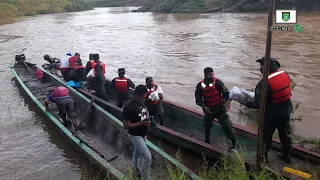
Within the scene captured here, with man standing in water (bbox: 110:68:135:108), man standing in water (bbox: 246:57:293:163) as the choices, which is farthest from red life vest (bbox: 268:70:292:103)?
man standing in water (bbox: 110:68:135:108)

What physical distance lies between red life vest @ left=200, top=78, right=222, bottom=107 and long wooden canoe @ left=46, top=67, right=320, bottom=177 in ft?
2.68

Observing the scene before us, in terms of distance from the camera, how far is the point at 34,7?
179 ft

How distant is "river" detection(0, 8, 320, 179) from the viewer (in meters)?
7.58

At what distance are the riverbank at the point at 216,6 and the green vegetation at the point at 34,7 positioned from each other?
18.5 metres

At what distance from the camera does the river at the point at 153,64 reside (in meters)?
7.58

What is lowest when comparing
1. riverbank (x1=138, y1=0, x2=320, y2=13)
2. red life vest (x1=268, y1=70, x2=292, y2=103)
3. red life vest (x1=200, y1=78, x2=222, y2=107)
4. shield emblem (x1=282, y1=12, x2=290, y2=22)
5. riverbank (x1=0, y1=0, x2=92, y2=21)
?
red life vest (x1=200, y1=78, x2=222, y2=107)

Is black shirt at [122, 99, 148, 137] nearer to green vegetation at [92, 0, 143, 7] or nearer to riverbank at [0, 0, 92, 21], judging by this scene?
riverbank at [0, 0, 92, 21]

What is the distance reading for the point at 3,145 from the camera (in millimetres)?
8039

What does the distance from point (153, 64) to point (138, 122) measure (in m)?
11.9

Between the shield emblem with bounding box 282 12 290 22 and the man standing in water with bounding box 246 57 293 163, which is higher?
the shield emblem with bounding box 282 12 290 22

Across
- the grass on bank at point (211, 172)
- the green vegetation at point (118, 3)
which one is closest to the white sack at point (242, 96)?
the grass on bank at point (211, 172)

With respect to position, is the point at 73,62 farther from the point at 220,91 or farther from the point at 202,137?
the point at 220,91

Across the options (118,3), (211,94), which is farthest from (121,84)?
(118,3)

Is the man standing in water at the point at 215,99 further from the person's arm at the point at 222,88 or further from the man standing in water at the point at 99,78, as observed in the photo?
the man standing in water at the point at 99,78
